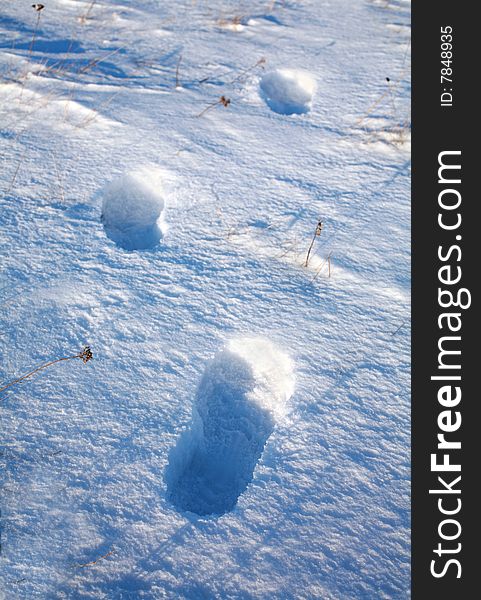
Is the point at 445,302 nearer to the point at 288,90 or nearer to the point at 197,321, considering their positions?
the point at 197,321

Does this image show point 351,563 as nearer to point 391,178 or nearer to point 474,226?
point 474,226

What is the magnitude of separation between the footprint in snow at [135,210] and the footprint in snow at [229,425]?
2.02ft

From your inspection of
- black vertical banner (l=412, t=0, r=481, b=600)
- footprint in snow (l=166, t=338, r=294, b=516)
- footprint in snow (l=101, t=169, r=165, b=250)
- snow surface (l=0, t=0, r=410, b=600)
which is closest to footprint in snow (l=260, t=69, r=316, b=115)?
snow surface (l=0, t=0, r=410, b=600)

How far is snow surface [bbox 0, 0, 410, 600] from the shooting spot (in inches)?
43.1

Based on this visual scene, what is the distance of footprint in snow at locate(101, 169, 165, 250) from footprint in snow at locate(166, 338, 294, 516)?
615mm

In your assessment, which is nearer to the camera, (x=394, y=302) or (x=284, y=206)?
(x=394, y=302)

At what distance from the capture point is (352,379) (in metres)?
1.41

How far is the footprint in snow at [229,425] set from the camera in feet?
4.09

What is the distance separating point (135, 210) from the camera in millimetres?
1772

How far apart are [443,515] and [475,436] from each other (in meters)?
0.27

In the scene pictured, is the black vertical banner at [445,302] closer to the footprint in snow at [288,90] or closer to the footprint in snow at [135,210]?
the footprint in snow at [288,90]

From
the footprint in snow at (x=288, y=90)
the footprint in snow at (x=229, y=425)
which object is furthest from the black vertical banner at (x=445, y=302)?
the footprint in snow at (x=288, y=90)

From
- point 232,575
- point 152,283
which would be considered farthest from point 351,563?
point 152,283

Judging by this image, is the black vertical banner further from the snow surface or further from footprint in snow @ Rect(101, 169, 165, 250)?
footprint in snow @ Rect(101, 169, 165, 250)
